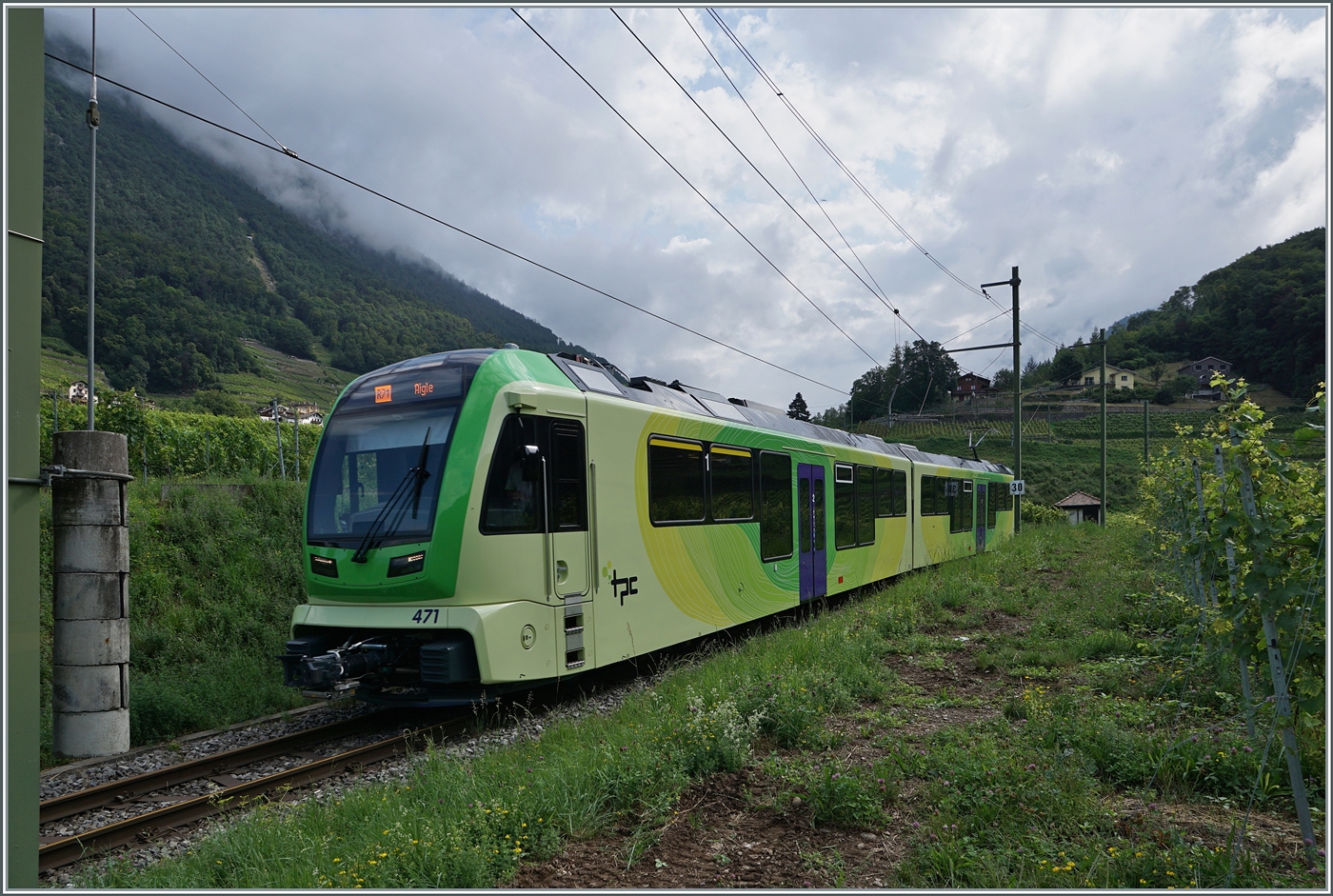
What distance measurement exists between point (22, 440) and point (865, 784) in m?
4.35

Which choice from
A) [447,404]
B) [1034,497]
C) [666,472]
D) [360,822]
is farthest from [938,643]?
[1034,497]

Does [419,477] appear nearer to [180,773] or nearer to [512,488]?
[512,488]

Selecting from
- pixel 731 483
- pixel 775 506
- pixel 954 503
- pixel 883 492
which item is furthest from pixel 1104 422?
pixel 731 483

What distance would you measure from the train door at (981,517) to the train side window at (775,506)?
44.7ft

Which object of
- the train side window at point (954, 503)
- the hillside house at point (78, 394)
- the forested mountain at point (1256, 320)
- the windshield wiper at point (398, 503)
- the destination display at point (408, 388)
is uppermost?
the forested mountain at point (1256, 320)

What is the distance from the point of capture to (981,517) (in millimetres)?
23766

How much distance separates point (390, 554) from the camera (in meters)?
6.59

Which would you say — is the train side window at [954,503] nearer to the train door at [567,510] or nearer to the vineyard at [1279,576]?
the train door at [567,510]

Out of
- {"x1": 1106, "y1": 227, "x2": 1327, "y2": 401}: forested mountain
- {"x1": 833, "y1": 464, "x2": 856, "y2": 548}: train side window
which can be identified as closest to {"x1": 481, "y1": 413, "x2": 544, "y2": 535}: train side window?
{"x1": 1106, "y1": 227, "x2": 1327, "y2": 401}: forested mountain

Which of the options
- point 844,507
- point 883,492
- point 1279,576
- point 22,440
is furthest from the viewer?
point 883,492

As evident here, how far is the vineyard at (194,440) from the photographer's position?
51.3 feet

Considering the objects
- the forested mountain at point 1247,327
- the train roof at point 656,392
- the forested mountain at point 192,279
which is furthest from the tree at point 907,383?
the forested mountain at point 192,279

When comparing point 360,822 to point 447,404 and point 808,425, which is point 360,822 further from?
point 808,425

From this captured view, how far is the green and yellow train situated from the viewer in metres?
6.44
